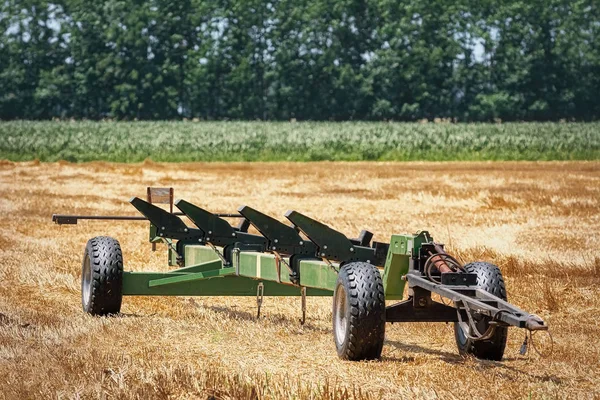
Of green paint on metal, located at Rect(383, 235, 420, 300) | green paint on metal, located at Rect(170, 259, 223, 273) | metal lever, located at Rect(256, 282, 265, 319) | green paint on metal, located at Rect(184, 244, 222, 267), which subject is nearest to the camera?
green paint on metal, located at Rect(383, 235, 420, 300)

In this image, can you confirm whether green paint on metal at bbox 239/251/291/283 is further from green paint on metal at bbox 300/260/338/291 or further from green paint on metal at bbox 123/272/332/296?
green paint on metal at bbox 123/272/332/296

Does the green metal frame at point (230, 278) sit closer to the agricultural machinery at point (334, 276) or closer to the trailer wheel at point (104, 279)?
the agricultural machinery at point (334, 276)

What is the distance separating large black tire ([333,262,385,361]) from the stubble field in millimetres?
138

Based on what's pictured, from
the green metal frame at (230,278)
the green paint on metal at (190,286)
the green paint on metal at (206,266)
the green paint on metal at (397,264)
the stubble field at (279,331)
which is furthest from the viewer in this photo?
the green paint on metal at (206,266)

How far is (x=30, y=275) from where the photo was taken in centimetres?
1405

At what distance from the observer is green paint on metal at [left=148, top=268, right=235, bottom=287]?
35.6 ft

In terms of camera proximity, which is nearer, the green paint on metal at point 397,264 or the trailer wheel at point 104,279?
the green paint on metal at point 397,264

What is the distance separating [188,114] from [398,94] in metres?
19.7

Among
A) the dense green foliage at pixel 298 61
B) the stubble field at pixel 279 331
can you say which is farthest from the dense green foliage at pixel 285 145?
the dense green foliage at pixel 298 61

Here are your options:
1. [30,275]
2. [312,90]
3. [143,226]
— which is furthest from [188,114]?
[30,275]

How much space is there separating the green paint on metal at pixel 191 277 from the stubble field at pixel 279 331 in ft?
1.20

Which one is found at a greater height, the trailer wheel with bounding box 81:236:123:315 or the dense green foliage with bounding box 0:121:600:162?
the trailer wheel with bounding box 81:236:123:315

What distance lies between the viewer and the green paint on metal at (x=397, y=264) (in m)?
8.97

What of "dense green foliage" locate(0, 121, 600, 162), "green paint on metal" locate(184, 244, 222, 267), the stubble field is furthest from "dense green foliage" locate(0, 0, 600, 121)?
"green paint on metal" locate(184, 244, 222, 267)
